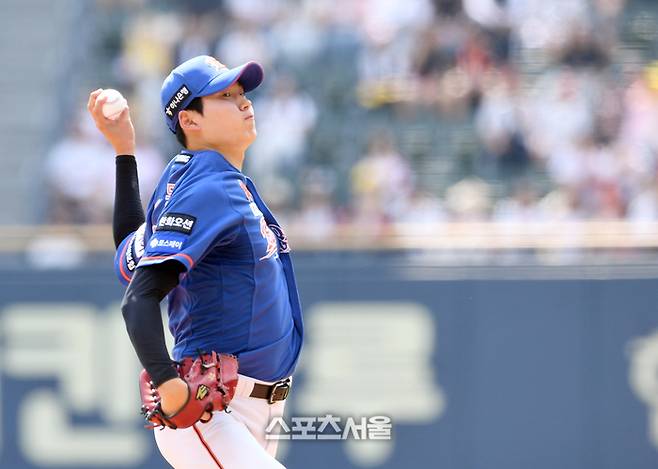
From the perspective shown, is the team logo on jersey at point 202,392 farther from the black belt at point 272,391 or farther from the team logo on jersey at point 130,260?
the team logo on jersey at point 130,260

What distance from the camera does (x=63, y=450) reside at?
7.21 m

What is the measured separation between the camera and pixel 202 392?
332 centimetres

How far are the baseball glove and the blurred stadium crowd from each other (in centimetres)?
544

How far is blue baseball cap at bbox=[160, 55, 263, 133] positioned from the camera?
355 cm

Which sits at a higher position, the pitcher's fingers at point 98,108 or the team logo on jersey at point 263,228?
the pitcher's fingers at point 98,108

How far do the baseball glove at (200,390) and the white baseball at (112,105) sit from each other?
94cm

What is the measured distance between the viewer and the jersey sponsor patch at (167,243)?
328 cm

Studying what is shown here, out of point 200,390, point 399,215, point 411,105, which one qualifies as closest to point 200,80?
point 200,390

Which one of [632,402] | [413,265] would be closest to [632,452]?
[632,402]

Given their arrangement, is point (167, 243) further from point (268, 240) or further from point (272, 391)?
point (272, 391)

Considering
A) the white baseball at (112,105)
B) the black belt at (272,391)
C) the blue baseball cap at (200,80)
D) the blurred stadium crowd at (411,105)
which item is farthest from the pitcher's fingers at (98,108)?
the blurred stadium crowd at (411,105)

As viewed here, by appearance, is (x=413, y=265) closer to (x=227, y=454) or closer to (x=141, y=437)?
(x=141, y=437)

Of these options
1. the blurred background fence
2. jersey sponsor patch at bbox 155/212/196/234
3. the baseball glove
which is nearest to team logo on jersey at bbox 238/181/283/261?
jersey sponsor patch at bbox 155/212/196/234

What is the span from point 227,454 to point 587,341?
394 cm
